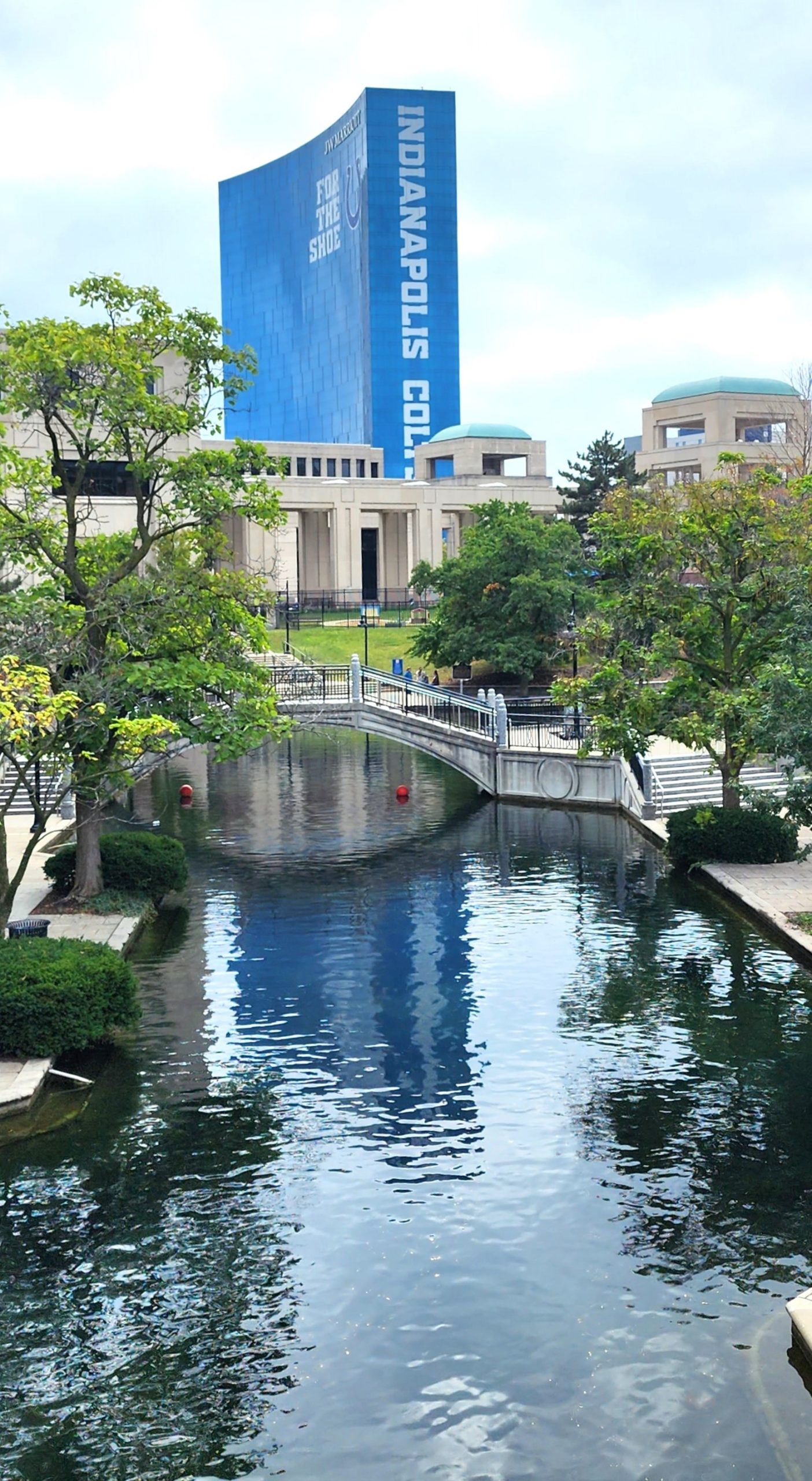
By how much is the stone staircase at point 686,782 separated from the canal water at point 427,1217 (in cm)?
1347

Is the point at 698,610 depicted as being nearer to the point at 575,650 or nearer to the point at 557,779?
the point at 575,650

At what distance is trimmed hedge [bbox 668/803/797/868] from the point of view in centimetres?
3725


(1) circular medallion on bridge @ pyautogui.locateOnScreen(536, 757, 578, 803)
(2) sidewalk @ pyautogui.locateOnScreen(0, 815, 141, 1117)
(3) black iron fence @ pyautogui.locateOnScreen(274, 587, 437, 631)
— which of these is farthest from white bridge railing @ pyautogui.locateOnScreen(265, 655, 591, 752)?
(3) black iron fence @ pyautogui.locateOnScreen(274, 587, 437, 631)

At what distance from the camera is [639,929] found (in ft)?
106

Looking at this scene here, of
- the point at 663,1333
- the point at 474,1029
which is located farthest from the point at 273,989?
the point at 663,1333

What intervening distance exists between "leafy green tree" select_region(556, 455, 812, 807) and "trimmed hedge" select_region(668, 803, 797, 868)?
1019 millimetres

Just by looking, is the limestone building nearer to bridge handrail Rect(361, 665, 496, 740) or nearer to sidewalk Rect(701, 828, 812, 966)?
bridge handrail Rect(361, 665, 496, 740)

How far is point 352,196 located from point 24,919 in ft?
539

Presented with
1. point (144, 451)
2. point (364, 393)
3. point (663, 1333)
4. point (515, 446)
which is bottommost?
point (663, 1333)

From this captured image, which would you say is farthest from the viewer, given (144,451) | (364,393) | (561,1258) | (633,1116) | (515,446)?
(364,393)

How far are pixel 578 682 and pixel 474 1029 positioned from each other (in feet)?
53.4

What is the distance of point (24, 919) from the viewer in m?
28.5

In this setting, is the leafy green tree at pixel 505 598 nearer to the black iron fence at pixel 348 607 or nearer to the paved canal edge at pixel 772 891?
the black iron fence at pixel 348 607

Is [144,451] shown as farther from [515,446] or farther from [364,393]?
[364,393]
